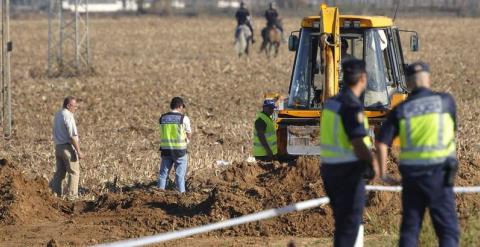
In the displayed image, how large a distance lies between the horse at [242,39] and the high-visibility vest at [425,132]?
103 feet

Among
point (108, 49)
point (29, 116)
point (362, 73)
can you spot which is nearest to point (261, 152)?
point (362, 73)

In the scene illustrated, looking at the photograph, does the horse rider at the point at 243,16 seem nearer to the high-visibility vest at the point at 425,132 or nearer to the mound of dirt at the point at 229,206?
the mound of dirt at the point at 229,206

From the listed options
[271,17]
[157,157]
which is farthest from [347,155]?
[271,17]

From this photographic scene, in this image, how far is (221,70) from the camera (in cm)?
3531

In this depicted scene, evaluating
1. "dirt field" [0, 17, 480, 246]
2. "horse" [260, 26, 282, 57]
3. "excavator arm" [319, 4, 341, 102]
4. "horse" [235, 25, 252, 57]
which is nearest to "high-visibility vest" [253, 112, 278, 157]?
"dirt field" [0, 17, 480, 246]

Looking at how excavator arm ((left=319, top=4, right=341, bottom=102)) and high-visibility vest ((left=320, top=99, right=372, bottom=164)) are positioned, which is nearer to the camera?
high-visibility vest ((left=320, top=99, right=372, bottom=164))

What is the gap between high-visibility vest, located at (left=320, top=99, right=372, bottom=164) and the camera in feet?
30.3

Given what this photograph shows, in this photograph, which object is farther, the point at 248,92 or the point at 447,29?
the point at 447,29

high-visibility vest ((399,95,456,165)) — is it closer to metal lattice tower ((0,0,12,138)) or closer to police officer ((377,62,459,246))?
police officer ((377,62,459,246))

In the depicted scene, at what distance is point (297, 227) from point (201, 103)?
1380cm

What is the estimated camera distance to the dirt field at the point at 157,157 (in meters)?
12.6

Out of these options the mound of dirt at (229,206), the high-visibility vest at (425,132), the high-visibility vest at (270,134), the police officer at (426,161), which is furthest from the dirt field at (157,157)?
the high-visibility vest at (425,132)

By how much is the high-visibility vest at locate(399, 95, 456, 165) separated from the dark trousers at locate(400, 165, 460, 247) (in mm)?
84

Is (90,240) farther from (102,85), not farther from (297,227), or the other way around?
(102,85)
